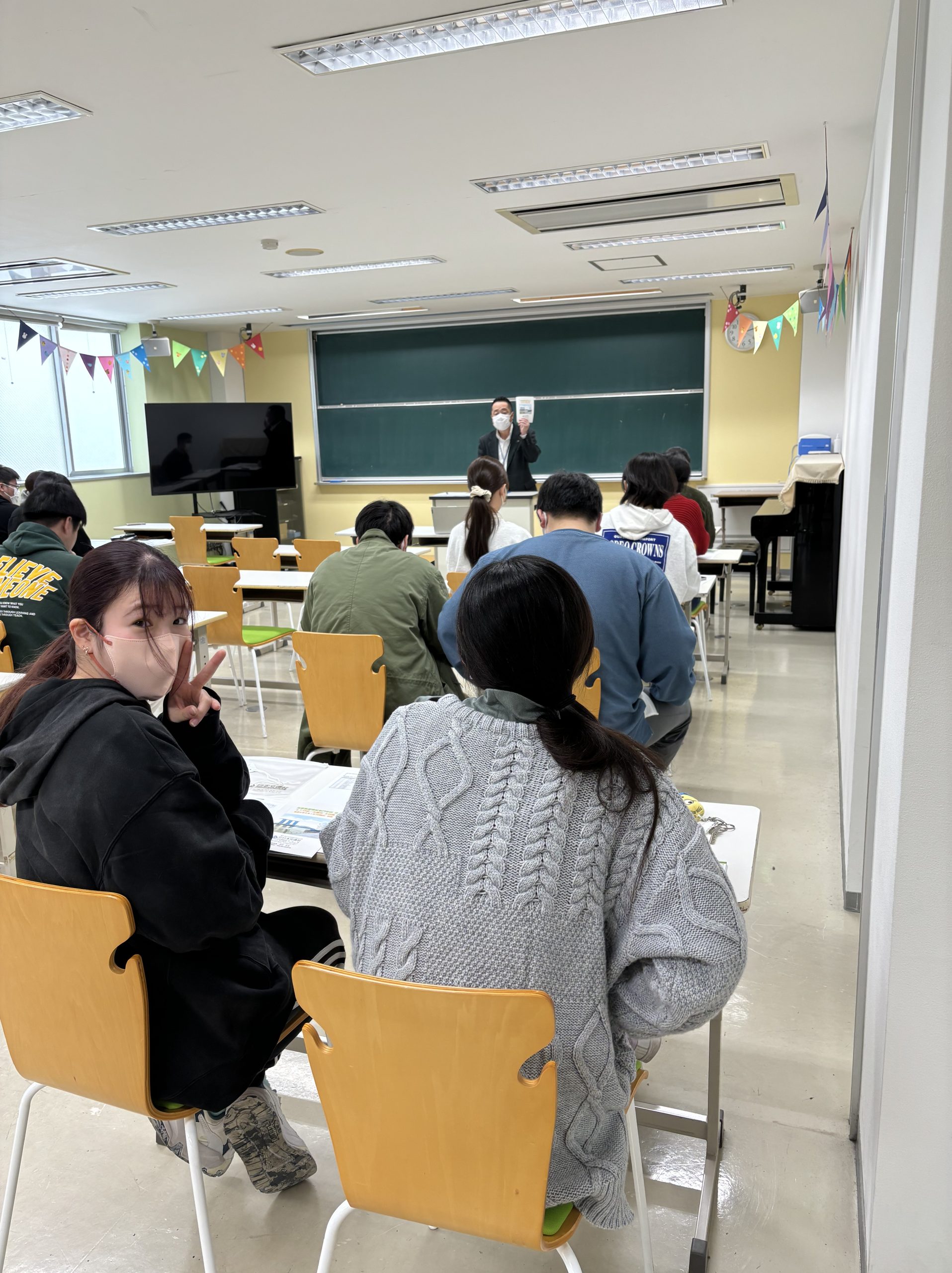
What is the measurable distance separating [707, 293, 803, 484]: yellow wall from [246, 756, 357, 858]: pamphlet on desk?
837 cm

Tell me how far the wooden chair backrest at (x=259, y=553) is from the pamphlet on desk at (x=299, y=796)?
4.15 metres

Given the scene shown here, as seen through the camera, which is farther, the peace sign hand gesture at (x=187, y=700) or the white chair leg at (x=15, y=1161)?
the peace sign hand gesture at (x=187, y=700)

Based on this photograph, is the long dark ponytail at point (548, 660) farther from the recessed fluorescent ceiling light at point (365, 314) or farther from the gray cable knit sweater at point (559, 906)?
the recessed fluorescent ceiling light at point (365, 314)

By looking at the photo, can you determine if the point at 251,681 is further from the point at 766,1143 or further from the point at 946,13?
the point at 946,13

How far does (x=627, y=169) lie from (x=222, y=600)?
309 cm

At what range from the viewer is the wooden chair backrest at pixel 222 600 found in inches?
191

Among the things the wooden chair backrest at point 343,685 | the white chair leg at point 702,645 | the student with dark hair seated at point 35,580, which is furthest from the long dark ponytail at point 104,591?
the white chair leg at point 702,645

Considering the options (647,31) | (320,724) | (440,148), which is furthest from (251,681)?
(647,31)

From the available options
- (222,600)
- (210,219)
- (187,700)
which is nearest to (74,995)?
(187,700)

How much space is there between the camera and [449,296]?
30.1 feet

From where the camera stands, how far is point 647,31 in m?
3.15

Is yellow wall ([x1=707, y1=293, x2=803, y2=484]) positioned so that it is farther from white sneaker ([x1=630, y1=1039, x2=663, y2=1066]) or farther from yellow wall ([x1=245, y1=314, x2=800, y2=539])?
white sneaker ([x1=630, y1=1039, x2=663, y2=1066])

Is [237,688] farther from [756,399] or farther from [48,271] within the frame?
[756,399]

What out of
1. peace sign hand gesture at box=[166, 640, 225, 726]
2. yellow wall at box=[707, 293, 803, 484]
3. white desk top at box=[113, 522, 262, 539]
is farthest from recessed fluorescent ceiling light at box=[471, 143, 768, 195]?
yellow wall at box=[707, 293, 803, 484]
